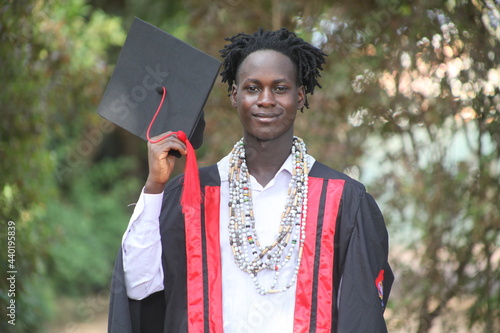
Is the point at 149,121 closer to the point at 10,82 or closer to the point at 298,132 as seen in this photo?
the point at 10,82

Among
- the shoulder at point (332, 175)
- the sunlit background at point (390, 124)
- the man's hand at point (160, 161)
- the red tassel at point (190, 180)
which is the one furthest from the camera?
the sunlit background at point (390, 124)

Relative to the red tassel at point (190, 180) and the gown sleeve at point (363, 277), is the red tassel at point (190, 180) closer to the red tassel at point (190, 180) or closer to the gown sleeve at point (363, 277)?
the red tassel at point (190, 180)

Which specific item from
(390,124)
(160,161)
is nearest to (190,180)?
(160,161)

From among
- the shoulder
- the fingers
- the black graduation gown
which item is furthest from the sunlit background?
the fingers

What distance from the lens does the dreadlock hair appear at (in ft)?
7.92

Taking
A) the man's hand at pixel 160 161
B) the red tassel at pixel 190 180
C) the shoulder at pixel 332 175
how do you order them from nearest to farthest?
the man's hand at pixel 160 161 < the red tassel at pixel 190 180 < the shoulder at pixel 332 175

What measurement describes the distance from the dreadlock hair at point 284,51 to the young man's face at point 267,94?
0.03 m

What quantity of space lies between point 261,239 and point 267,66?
0.64 m

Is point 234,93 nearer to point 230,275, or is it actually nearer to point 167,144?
point 167,144

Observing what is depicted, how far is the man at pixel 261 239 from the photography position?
2.24m

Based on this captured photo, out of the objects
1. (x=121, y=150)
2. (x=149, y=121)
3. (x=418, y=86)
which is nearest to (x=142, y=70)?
(x=149, y=121)

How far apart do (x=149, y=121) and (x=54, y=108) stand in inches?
123

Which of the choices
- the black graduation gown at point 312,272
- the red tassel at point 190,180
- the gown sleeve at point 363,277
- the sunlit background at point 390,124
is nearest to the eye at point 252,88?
the red tassel at point 190,180

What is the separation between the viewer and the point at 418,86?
14.1ft
